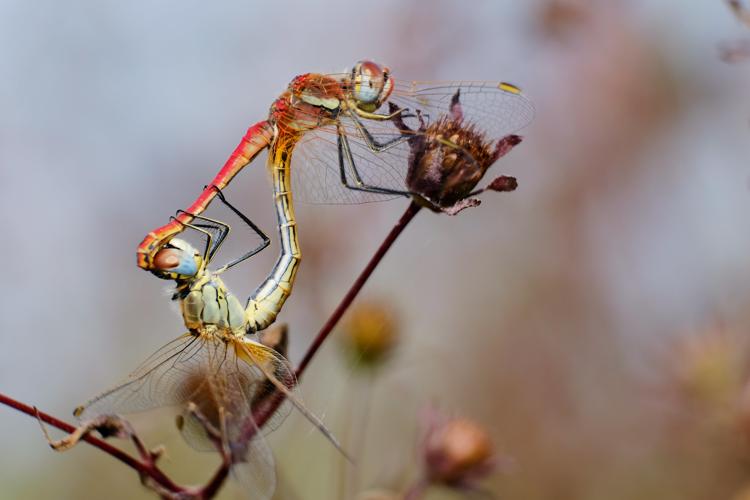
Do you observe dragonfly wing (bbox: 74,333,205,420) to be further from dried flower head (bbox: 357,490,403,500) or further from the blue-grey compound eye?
dried flower head (bbox: 357,490,403,500)

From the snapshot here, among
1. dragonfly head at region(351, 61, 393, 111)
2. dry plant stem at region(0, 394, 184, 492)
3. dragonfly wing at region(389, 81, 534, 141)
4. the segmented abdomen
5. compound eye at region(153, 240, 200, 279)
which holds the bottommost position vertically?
dry plant stem at region(0, 394, 184, 492)

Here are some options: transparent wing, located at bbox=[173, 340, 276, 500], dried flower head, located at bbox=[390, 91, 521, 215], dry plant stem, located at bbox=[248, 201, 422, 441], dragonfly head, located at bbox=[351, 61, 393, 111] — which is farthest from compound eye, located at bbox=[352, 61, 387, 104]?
transparent wing, located at bbox=[173, 340, 276, 500]

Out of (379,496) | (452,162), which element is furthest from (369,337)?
(452,162)

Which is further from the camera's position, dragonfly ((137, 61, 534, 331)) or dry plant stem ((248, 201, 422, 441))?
dragonfly ((137, 61, 534, 331))

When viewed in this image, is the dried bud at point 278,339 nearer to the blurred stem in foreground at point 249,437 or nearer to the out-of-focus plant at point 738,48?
the blurred stem in foreground at point 249,437

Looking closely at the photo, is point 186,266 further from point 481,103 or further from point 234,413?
point 481,103

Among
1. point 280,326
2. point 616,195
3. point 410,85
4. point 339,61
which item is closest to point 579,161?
point 616,195

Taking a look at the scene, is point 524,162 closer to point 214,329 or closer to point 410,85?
point 410,85
